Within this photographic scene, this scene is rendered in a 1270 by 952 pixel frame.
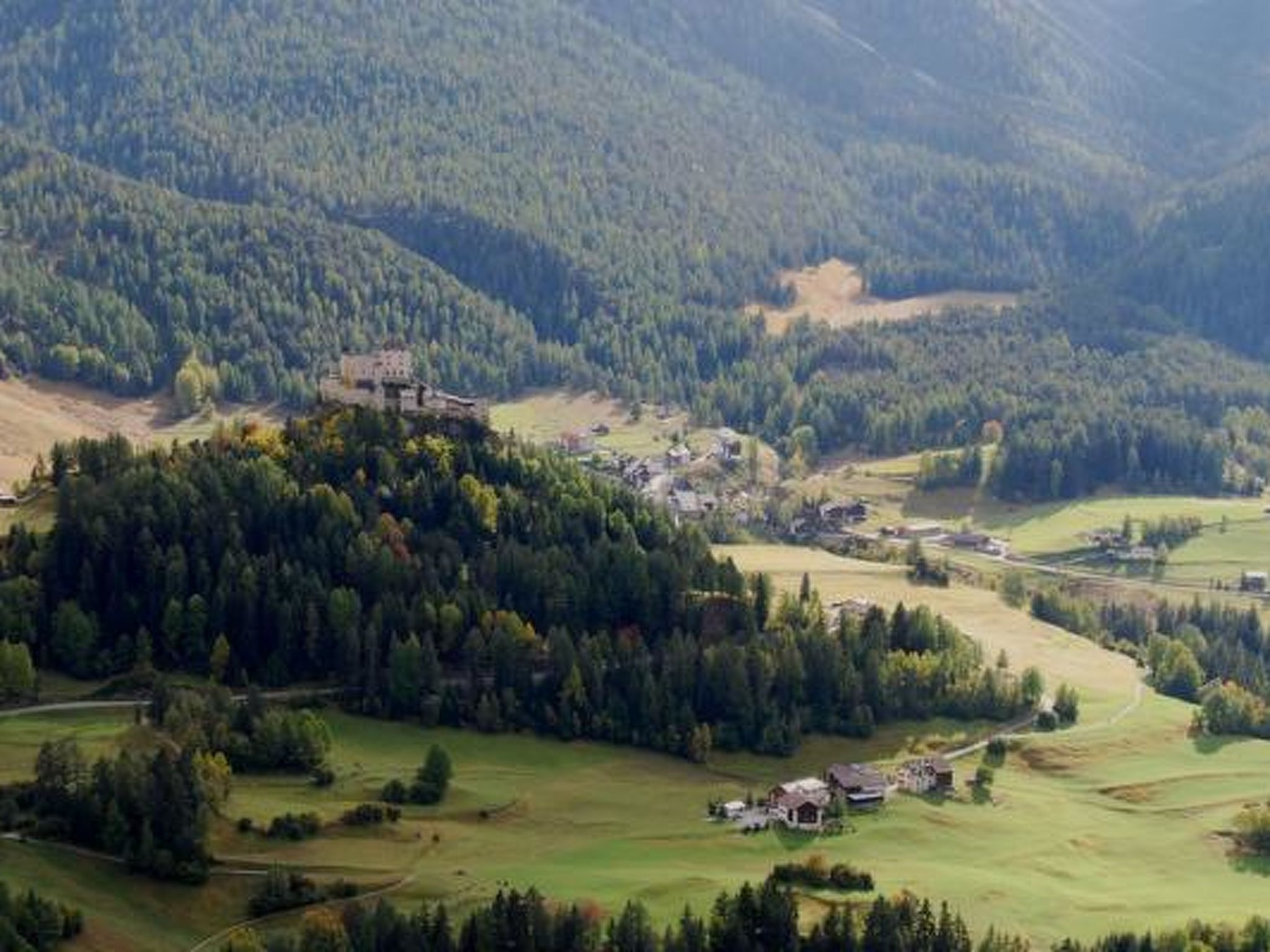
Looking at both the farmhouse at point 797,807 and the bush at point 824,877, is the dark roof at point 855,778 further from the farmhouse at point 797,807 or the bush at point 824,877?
the bush at point 824,877

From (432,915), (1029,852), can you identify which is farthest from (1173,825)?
(432,915)

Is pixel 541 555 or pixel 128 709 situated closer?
pixel 128 709

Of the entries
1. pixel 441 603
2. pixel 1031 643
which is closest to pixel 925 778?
pixel 441 603

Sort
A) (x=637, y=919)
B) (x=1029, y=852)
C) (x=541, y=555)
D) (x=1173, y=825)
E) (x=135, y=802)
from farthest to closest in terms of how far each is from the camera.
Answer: (x=541, y=555)
(x=1173, y=825)
(x=1029, y=852)
(x=135, y=802)
(x=637, y=919)

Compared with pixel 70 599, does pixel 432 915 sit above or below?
below

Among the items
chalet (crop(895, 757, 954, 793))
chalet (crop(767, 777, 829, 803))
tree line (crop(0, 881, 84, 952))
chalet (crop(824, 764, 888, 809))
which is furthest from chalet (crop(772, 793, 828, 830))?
tree line (crop(0, 881, 84, 952))

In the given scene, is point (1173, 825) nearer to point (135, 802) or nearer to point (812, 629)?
point (812, 629)

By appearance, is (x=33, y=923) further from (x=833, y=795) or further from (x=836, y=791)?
(x=836, y=791)

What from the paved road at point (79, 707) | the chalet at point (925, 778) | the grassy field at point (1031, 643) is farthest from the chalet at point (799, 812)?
the grassy field at point (1031, 643)
